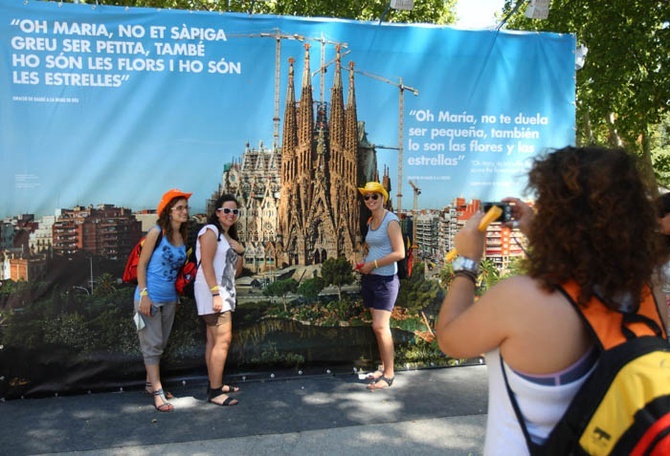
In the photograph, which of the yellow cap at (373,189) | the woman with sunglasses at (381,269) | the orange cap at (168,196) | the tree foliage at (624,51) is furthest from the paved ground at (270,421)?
the tree foliage at (624,51)

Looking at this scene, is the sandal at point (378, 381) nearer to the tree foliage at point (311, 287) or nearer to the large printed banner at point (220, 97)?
the tree foliage at point (311, 287)

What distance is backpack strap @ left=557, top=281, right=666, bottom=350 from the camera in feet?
4.50

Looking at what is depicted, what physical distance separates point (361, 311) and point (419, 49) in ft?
8.53

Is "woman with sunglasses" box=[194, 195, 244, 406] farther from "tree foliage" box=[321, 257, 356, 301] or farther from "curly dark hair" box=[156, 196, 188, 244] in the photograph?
"tree foliage" box=[321, 257, 356, 301]

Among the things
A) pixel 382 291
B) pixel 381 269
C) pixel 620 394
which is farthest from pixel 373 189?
pixel 620 394

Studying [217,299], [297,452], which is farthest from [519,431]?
[217,299]

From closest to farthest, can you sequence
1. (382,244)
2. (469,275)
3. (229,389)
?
(469,275), (229,389), (382,244)

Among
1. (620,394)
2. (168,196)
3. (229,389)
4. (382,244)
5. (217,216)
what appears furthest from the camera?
(382,244)

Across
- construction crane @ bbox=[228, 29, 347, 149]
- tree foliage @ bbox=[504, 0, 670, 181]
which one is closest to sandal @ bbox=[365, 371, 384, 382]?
construction crane @ bbox=[228, 29, 347, 149]

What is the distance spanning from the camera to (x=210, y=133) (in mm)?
4980

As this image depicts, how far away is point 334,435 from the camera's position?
13.0 ft

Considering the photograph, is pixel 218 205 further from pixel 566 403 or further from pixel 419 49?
pixel 566 403

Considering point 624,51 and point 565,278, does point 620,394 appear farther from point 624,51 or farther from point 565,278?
point 624,51

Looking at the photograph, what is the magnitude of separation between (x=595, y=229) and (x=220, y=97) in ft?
13.5
